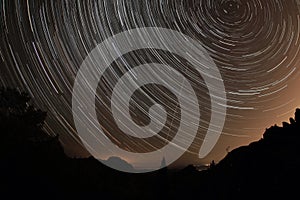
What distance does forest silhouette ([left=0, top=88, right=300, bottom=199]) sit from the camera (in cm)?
1031

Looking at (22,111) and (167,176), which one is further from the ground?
(22,111)

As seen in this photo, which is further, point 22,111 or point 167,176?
point 22,111

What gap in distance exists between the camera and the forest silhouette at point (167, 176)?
1031cm

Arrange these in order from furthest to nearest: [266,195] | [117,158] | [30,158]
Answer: [117,158]
[30,158]
[266,195]

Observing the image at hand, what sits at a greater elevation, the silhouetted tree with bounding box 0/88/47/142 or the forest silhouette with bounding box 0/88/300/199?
the silhouetted tree with bounding box 0/88/47/142

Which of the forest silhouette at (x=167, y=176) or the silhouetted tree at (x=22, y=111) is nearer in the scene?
the forest silhouette at (x=167, y=176)

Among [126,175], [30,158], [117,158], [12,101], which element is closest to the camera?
[30,158]

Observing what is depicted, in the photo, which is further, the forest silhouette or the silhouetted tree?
the silhouetted tree

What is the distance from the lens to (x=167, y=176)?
Result: 12727 millimetres

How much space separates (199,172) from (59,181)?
3826 mm

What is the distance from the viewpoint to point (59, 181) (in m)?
11.6

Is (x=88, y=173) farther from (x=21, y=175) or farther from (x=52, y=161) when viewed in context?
(x=21, y=175)

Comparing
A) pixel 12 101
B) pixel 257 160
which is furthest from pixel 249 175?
pixel 12 101

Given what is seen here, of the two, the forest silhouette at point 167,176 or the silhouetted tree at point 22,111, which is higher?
the silhouetted tree at point 22,111
